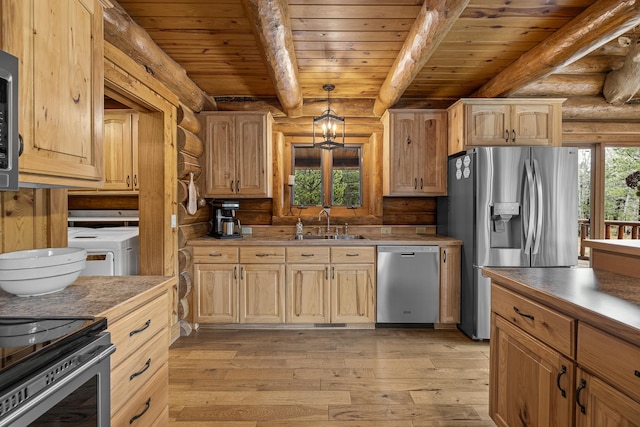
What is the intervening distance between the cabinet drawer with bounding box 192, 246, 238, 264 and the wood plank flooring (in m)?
0.71

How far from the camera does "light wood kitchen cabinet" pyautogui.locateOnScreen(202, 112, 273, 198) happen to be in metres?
3.69

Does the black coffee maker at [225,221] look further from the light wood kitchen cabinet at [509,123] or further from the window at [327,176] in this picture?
the light wood kitchen cabinet at [509,123]

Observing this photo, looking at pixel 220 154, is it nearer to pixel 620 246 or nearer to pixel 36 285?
pixel 36 285

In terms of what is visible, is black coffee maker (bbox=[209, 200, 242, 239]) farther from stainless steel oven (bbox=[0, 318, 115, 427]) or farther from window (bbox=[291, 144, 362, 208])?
stainless steel oven (bbox=[0, 318, 115, 427])

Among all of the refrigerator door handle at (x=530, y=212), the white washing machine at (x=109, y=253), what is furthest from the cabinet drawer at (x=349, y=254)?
the white washing machine at (x=109, y=253)

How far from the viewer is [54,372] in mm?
930

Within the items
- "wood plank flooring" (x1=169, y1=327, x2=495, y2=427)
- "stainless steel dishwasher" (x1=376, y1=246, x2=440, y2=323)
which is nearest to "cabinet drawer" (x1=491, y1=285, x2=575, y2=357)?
"wood plank flooring" (x1=169, y1=327, x2=495, y2=427)

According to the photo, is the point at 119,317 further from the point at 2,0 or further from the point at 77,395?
the point at 2,0

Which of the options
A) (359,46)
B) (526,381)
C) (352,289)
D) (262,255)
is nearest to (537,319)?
(526,381)

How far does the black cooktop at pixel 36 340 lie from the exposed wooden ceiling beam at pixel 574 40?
10.3 ft

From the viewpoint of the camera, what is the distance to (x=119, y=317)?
1.35 meters

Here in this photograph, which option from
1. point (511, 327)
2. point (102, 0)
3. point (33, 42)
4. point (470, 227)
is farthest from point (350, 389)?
point (102, 0)

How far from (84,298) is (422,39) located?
245cm

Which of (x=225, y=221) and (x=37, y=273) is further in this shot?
(x=225, y=221)
